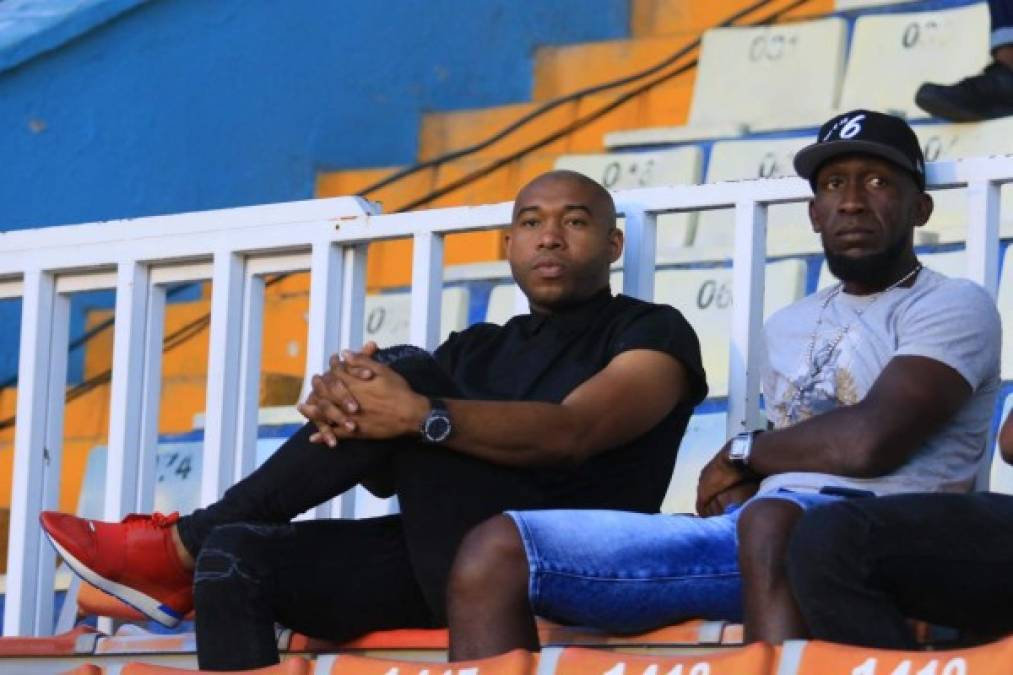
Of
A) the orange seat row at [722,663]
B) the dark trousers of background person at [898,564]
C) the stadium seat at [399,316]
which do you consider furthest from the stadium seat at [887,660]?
the stadium seat at [399,316]

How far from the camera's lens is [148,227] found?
4738mm

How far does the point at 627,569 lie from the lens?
146 inches

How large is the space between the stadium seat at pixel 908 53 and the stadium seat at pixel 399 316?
43.5 inches

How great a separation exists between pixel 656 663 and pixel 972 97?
3.11 m

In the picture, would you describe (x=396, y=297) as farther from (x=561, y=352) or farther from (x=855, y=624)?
(x=855, y=624)

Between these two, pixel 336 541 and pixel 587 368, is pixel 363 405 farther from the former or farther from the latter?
pixel 587 368

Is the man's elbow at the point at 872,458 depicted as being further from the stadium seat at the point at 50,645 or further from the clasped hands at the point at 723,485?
the stadium seat at the point at 50,645

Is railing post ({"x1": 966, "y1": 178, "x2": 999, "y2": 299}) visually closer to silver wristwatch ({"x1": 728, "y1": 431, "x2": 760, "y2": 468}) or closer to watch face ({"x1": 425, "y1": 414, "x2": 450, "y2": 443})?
silver wristwatch ({"x1": 728, "y1": 431, "x2": 760, "y2": 468})

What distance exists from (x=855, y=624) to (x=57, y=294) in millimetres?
1996

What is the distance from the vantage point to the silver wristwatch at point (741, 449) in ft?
12.9

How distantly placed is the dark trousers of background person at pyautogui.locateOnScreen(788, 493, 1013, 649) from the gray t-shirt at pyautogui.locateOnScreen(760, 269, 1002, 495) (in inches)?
12.7

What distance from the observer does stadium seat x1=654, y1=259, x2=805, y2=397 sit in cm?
571

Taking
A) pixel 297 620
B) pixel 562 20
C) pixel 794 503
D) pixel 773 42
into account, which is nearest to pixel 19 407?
pixel 297 620

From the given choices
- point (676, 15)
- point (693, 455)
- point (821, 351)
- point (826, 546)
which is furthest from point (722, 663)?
point (676, 15)
